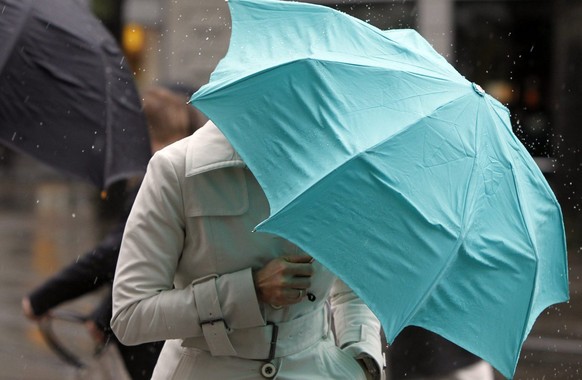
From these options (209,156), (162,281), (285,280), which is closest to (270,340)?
(285,280)

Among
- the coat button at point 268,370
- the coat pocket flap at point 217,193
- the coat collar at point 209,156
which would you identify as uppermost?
the coat collar at point 209,156

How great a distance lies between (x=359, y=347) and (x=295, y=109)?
2.32 feet

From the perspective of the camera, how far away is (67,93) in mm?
4043

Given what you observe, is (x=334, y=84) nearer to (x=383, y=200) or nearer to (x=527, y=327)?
(x=383, y=200)

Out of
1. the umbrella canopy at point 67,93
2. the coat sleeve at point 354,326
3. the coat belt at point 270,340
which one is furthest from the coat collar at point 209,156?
the umbrella canopy at point 67,93

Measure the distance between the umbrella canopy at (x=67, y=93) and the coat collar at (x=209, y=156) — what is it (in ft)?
3.94

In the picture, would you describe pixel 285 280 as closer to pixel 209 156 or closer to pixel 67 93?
pixel 209 156

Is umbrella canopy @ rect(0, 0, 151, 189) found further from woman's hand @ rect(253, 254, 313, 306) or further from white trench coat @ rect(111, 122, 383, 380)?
woman's hand @ rect(253, 254, 313, 306)

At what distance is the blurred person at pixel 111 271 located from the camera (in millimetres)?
4480

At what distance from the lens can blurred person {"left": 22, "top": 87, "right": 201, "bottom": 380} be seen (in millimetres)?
4480

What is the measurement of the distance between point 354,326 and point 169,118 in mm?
1898

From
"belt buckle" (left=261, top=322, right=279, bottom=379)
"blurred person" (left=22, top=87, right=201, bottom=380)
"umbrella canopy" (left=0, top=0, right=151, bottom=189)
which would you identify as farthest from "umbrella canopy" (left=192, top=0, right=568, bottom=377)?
"blurred person" (left=22, top=87, right=201, bottom=380)

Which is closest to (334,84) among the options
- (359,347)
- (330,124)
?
(330,124)

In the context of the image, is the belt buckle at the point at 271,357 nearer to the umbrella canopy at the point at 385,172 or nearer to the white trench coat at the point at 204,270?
the white trench coat at the point at 204,270
